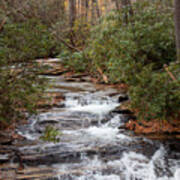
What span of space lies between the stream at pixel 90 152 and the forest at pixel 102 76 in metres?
0.05

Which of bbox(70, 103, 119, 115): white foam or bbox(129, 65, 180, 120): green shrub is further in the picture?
bbox(70, 103, 119, 115): white foam

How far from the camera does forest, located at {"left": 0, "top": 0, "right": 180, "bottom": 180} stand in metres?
4.41

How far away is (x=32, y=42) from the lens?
15.1 feet

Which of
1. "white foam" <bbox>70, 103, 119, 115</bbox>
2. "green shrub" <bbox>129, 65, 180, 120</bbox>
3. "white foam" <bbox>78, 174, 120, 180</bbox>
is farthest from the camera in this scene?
"white foam" <bbox>70, 103, 119, 115</bbox>

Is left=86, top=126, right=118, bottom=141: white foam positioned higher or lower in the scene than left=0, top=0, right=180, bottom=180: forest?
lower

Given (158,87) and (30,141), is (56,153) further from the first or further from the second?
(158,87)

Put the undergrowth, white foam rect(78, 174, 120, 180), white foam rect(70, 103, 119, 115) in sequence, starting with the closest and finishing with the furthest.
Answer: white foam rect(78, 174, 120, 180), the undergrowth, white foam rect(70, 103, 119, 115)

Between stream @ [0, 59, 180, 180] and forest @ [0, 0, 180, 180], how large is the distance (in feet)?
0.16

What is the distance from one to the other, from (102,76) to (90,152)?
19.1 feet

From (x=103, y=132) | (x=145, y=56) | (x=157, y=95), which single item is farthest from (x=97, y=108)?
(x=157, y=95)

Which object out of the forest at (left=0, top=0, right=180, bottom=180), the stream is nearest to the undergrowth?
the forest at (left=0, top=0, right=180, bottom=180)

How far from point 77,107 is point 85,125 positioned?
1.29m

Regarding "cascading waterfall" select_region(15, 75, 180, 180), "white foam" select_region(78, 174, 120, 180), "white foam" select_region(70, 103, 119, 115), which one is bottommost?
"white foam" select_region(78, 174, 120, 180)

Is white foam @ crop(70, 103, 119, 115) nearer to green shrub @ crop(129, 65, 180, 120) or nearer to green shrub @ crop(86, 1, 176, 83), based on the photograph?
green shrub @ crop(86, 1, 176, 83)
